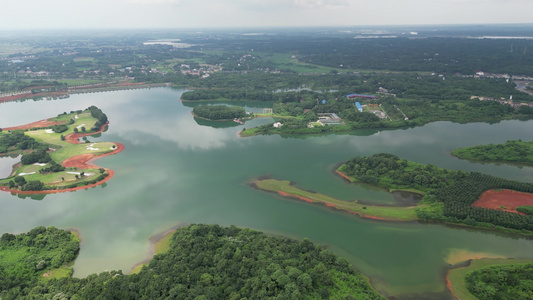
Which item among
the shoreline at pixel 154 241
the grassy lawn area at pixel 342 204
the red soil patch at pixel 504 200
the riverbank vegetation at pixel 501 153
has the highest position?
the riverbank vegetation at pixel 501 153

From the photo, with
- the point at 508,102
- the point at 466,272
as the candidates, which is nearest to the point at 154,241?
the point at 466,272

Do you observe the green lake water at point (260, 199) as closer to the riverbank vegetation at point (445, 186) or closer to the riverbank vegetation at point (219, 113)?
the riverbank vegetation at point (445, 186)

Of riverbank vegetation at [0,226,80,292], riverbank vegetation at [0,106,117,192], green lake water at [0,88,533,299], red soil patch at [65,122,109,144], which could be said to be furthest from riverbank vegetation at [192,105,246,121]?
riverbank vegetation at [0,226,80,292]

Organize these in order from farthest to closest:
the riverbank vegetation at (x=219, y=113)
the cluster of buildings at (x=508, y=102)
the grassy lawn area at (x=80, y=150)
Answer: the cluster of buildings at (x=508, y=102), the riverbank vegetation at (x=219, y=113), the grassy lawn area at (x=80, y=150)

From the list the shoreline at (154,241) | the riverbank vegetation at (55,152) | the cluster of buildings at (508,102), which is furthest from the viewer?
the cluster of buildings at (508,102)

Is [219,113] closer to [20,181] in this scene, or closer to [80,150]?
[80,150]

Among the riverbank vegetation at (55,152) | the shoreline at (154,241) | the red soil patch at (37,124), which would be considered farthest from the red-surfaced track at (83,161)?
the red soil patch at (37,124)
